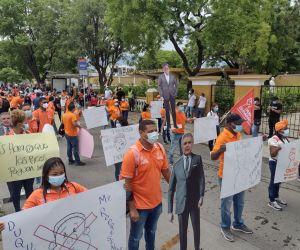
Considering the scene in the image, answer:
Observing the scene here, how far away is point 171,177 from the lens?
4293 mm

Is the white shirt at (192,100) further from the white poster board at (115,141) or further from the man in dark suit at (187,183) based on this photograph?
the man in dark suit at (187,183)

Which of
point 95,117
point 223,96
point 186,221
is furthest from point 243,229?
point 223,96

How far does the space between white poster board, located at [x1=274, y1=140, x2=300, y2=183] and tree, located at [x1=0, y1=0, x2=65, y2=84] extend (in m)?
28.8

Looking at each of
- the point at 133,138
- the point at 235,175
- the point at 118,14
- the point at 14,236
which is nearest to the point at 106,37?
the point at 118,14

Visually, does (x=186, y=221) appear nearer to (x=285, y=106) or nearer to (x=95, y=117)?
(x=95, y=117)

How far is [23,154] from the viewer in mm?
4961

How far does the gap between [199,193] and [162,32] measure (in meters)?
15.0

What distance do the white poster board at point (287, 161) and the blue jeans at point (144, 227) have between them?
109 inches

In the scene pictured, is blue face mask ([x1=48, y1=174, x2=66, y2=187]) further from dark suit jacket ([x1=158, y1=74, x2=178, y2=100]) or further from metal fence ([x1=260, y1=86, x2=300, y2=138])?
metal fence ([x1=260, y1=86, x2=300, y2=138])

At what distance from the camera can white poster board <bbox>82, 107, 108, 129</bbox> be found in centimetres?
1252

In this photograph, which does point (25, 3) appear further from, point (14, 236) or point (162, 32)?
point (14, 236)

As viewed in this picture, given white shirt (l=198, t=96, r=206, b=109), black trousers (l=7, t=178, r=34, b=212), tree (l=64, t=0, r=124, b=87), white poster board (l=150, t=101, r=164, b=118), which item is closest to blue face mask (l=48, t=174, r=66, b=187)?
black trousers (l=7, t=178, r=34, b=212)

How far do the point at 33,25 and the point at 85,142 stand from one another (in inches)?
1103

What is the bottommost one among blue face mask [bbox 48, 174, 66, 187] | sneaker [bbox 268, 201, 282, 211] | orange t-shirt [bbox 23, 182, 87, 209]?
sneaker [bbox 268, 201, 282, 211]
